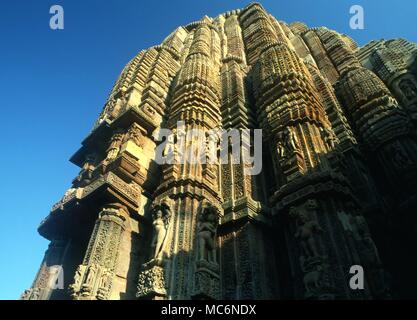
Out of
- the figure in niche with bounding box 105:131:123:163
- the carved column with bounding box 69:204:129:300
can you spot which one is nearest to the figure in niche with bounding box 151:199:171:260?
the carved column with bounding box 69:204:129:300

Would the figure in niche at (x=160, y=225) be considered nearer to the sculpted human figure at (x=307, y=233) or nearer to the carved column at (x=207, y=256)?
the carved column at (x=207, y=256)

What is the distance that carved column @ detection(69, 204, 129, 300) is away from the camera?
8711 mm

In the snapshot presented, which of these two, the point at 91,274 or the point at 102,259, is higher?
the point at 102,259

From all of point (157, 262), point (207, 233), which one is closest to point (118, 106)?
point (207, 233)

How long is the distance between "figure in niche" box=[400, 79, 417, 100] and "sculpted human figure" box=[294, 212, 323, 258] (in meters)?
10.2

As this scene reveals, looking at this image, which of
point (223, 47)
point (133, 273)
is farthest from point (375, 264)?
point (223, 47)

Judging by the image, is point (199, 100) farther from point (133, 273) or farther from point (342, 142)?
point (133, 273)

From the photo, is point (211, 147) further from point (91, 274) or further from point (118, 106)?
point (118, 106)

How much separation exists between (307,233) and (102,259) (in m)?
5.69

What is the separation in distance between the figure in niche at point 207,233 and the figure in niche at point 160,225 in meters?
1.00

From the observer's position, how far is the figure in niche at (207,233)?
9.42 meters

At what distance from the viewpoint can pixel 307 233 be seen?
8.68 meters

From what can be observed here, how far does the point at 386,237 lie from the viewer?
11.3 metres
